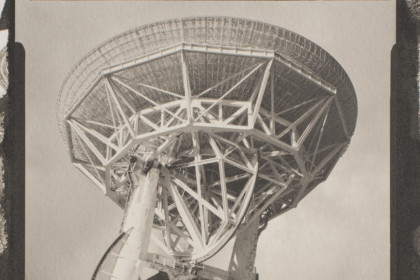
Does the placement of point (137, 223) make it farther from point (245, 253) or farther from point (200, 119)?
point (245, 253)

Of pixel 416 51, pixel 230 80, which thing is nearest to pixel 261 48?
pixel 230 80

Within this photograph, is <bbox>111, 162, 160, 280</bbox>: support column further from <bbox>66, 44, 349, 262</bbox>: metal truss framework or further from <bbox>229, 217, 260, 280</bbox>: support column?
<bbox>229, 217, 260, 280</bbox>: support column

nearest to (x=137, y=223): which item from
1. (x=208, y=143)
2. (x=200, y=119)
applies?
(x=200, y=119)

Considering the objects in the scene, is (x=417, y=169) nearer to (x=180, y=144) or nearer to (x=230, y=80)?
(x=230, y=80)

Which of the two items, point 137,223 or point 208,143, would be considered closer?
point 137,223

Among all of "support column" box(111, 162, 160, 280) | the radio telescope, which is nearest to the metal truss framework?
the radio telescope
